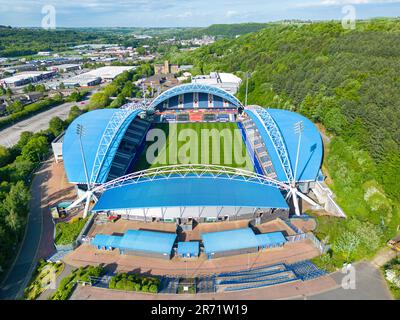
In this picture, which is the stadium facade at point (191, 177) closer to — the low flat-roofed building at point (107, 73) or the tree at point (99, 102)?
the tree at point (99, 102)

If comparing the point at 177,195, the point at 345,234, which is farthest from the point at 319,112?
the point at 177,195

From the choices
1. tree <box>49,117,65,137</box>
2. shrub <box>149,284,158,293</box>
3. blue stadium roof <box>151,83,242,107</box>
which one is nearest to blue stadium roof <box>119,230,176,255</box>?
shrub <box>149,284,158,293</box>

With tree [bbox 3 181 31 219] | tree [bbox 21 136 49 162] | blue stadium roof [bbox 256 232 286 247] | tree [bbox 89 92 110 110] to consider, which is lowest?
blue stadium roof [bbox 256 232 286 247]

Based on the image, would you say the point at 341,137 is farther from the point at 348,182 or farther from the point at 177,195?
the point at 177,195

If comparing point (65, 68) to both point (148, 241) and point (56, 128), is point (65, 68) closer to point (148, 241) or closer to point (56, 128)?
point (56, 128)

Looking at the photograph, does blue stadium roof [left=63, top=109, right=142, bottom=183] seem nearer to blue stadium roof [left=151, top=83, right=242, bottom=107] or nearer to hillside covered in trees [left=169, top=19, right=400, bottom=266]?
blue stadium roof [left=151, top=83, right=242, bottom=107]
